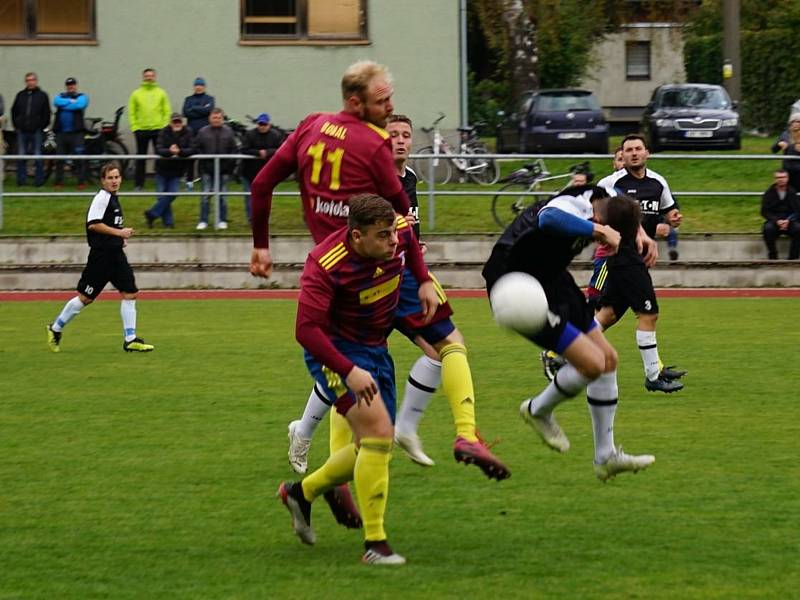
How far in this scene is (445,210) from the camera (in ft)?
71.3

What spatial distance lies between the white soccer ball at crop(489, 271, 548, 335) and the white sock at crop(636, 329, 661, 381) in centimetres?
371

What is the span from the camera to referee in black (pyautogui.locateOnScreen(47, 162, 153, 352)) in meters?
13.7

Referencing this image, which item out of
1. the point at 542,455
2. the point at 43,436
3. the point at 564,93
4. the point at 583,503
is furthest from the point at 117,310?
the point at 564,93

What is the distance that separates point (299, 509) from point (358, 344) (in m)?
0.74

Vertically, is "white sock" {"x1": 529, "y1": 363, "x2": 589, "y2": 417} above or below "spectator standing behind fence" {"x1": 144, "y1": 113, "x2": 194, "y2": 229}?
below

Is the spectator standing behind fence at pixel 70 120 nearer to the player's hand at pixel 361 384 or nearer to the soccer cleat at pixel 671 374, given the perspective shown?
the soccer cleat at pixel 671 374

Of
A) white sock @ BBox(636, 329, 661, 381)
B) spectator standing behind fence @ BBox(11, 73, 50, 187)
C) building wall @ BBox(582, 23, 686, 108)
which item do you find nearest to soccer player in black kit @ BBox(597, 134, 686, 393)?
white sock @ BBox(636, 329, 661, 381)

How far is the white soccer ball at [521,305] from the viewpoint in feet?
23.7

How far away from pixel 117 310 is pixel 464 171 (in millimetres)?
6757

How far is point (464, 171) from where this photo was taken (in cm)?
2280

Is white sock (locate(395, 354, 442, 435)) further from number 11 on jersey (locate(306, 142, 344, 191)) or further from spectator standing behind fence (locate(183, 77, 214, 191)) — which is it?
spectator standing behind fence (locate(183, 77, 214, 191))

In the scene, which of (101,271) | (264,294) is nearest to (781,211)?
(264,294)

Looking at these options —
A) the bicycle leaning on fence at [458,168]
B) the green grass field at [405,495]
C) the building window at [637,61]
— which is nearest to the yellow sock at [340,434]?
the green grass field at [405,495]

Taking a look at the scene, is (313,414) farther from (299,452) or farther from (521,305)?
(521,305)
